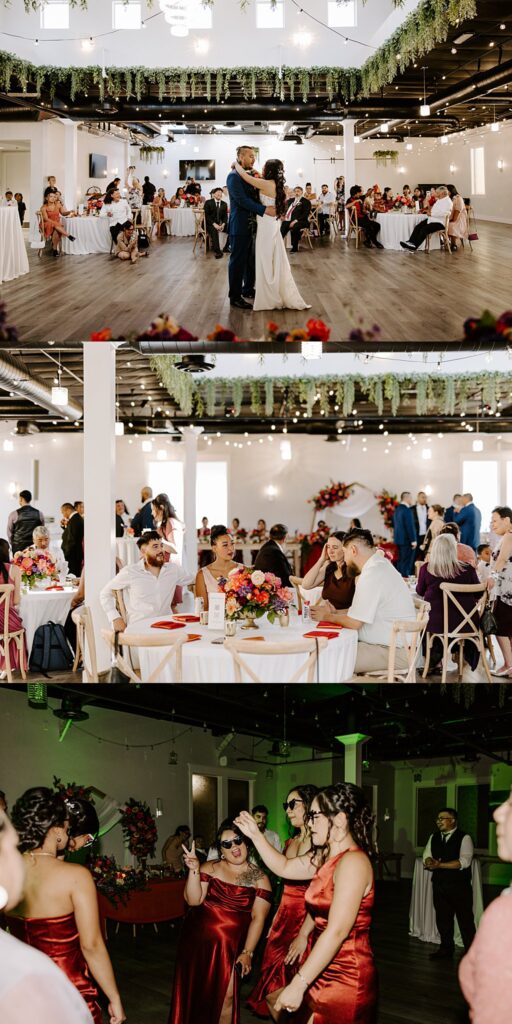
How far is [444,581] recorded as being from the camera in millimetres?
6199

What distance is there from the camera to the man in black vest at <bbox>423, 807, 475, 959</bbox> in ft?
9.56

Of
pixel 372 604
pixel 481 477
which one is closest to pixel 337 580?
pixel 372 604

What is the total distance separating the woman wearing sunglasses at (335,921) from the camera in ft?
9.09

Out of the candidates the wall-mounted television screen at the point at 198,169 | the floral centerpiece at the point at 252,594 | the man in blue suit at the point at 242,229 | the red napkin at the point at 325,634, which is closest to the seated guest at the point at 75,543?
the floral centerpiece at the point at 252,594

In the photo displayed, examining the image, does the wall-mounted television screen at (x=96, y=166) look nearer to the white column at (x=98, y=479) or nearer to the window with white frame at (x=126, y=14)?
the window with white frame at (x=126, y=14)

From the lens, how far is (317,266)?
3.81 m

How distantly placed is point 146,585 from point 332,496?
12543 millimetres

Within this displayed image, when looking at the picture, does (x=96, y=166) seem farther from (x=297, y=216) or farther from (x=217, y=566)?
(x=217, y=566)

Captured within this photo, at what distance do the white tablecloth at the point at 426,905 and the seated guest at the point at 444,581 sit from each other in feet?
10.9

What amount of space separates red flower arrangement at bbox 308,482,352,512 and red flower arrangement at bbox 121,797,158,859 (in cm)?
→ 1524

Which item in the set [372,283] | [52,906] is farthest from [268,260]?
[52,906]

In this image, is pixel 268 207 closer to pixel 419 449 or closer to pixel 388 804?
pixel 388 804

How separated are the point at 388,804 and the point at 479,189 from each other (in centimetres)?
229

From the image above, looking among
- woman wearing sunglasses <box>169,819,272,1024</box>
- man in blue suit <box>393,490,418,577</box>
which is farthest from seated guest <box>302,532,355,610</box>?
man in blue suit <box>393,490,418,577</box>
